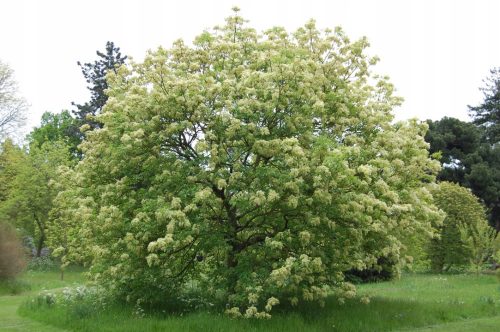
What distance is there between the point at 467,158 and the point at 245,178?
39.3 meters

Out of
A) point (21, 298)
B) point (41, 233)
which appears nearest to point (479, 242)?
point (21, 298)

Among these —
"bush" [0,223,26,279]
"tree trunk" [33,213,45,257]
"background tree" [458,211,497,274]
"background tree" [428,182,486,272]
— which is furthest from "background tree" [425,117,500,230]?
"bush" [0,223,26,279]

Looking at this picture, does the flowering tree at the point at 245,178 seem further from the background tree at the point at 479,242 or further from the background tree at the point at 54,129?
the background tree at the point at 54,129

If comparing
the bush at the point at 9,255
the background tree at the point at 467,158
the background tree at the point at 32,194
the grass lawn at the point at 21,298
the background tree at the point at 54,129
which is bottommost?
the grass lawn at the point at 21,298

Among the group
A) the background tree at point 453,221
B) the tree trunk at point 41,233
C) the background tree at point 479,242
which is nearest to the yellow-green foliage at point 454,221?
the background tree at point 453,221

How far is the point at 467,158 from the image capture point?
4791cm

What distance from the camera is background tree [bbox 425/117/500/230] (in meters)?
47.2

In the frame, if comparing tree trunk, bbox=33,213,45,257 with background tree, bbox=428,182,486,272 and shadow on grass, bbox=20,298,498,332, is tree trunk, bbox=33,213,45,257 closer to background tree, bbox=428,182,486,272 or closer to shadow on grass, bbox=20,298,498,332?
shadow on grass, bbox=20,298,498,332

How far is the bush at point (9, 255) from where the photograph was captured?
25406 mm

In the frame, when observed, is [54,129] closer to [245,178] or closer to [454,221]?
[454,221]

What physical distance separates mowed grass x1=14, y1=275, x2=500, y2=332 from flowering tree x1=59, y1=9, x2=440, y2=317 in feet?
2.31

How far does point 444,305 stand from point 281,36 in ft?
33.6

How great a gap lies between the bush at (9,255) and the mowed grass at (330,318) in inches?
342

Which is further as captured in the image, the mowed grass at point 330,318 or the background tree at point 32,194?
the background tree at point 32,194
